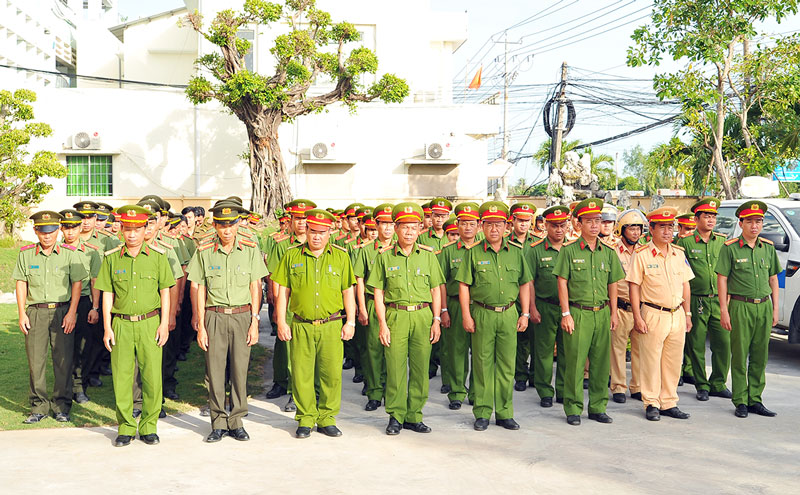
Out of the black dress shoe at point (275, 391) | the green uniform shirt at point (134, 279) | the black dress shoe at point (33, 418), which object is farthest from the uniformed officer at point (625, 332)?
the black dress shoe at point (33, 418)

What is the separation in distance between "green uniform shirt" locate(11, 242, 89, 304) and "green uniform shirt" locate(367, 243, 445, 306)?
277 cm

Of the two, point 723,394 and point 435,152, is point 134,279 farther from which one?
point 435,152

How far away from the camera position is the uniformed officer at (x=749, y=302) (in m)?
7.14

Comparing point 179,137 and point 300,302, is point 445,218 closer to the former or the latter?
point 300,302

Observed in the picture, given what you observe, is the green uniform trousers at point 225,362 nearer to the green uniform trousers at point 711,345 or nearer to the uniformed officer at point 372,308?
the uniformed officer at point 372,308

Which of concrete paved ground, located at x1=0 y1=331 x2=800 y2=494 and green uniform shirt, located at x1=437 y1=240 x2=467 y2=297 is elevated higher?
green uniform shirt, located at x1=437 y1=240 x2=467 y2=297

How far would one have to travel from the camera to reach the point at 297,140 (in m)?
24.9

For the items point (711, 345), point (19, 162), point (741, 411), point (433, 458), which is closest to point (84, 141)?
point (19, 162)

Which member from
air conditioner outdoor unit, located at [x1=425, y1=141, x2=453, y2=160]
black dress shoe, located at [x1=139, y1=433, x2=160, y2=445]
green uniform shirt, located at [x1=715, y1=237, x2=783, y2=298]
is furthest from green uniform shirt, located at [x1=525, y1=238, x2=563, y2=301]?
air conditioner outdoor unit, located at [x1=425, y1=141, x2=453, y2=160]

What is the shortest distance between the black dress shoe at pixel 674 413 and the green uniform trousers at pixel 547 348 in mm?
993

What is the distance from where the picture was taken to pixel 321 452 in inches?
229

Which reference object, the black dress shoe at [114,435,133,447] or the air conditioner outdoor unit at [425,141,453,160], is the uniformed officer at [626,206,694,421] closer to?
the black dress shoe at [114,435,133,447]

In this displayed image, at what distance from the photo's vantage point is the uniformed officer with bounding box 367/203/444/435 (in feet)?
21.1

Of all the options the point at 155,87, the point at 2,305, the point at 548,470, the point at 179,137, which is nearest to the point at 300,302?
the point at 548,470
